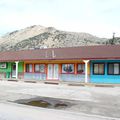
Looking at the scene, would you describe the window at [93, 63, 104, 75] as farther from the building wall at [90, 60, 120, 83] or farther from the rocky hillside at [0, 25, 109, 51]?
the rocky hillside at [0, 25, 109, 51]

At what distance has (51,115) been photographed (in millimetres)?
12742

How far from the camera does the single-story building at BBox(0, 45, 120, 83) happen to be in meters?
32.0

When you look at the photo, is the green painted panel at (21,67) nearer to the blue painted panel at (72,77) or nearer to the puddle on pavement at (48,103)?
the blue painted panel at (72,77)

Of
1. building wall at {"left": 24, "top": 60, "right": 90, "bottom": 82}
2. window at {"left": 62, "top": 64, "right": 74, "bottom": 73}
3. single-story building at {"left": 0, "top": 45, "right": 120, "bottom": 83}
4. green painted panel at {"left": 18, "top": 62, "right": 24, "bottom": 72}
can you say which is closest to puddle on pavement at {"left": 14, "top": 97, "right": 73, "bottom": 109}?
single-story building at {"left": 0, "top": 45, "right": 120, "bottom": 83}

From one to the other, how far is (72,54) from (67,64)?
1336 millimetres

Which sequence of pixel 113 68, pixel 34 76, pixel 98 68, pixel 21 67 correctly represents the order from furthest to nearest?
pixel 21 67 < pixel 34 76 < pixel 98 68 < pixel 113 68

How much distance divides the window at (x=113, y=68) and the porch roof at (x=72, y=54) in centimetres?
116

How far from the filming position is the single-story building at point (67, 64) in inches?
1259

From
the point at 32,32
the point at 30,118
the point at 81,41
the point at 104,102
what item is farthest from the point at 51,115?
the point at 32,32

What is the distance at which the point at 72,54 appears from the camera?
35.1m

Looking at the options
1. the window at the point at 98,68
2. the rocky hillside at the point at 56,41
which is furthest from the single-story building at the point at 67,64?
the rocky hillside at the point at 56,41

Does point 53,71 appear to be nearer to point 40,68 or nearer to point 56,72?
point 56,72

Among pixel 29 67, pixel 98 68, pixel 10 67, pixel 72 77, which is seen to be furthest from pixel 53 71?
pixel 10 67

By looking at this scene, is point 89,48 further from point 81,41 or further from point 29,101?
point 81,41
